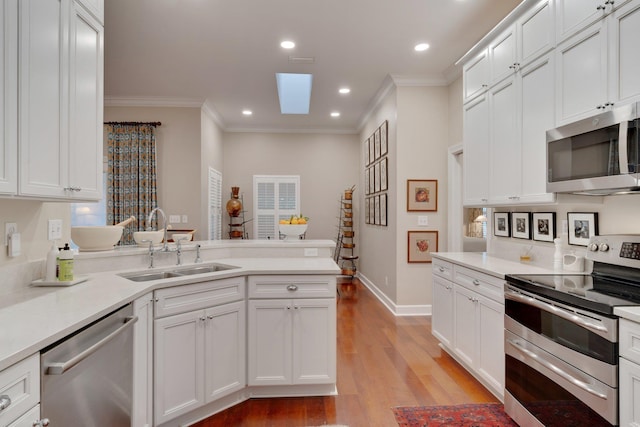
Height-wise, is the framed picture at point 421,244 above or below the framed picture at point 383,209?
below

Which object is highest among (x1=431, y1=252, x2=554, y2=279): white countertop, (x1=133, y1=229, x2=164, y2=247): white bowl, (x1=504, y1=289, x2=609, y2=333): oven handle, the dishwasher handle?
(x1=133, y1=229, x2=164, y2=247): white bowl

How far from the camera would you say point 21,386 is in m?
1.07

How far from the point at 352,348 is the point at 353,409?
110 cm

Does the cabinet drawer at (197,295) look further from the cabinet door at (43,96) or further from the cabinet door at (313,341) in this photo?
the cabinet door at (43,96)

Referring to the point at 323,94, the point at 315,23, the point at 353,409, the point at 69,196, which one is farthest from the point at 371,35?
the point at 353,409

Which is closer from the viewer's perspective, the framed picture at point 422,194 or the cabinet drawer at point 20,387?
the cabinet drawer at point 20,387

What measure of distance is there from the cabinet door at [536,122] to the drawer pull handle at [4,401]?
9.04 ft

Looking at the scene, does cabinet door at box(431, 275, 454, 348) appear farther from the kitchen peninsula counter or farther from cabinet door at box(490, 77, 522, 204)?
the kitchen peninsula counter

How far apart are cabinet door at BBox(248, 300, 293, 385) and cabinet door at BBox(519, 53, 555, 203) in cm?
186

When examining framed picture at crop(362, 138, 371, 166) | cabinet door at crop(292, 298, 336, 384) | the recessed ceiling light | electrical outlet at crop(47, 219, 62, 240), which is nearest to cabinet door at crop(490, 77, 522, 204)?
cabinet door at crop(292, 298, 336, 384)

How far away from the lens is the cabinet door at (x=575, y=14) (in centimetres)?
195

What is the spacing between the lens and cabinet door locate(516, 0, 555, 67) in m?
2.32

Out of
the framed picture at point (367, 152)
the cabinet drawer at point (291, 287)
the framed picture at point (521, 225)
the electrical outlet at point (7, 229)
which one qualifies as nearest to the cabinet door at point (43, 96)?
the electrical outlet at point (7, 229)

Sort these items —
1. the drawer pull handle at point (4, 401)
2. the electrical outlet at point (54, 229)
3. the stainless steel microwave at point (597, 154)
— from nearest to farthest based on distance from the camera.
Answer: the drawer pull handle at point (4, 401)
the stainless steel microwave at point (597, 154)
the electrical outlet at point (54, 229)
